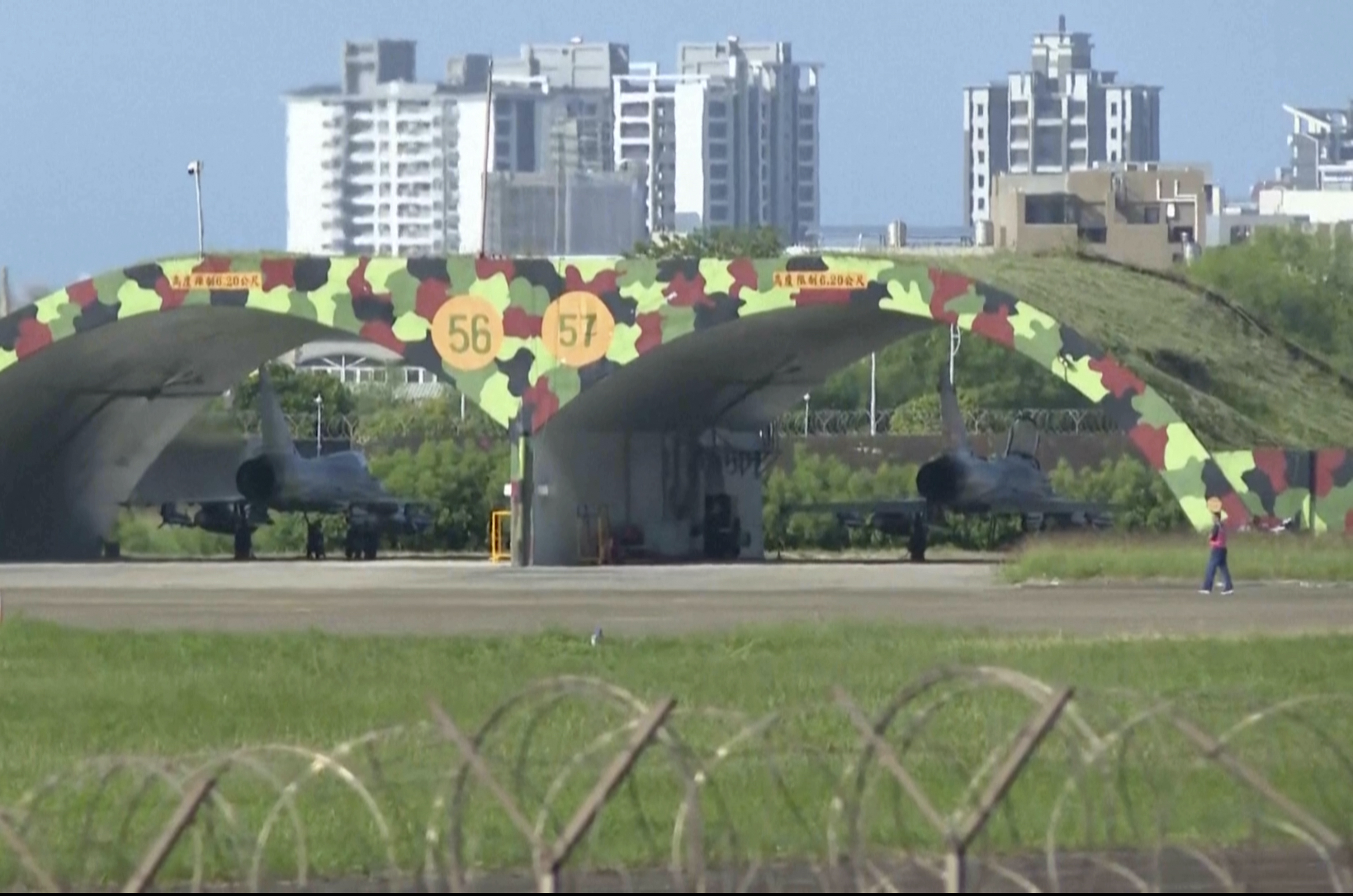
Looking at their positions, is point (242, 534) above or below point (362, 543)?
above

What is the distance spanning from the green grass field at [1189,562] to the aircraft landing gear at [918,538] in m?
12.6

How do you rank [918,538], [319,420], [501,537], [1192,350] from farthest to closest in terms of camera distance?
[319,420] → [918,538] → [501,537] → [1192,350]

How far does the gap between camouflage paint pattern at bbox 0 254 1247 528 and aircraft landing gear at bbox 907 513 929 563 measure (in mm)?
9547

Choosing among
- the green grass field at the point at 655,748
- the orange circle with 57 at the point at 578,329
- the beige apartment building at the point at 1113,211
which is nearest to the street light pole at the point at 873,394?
the beige apartment building at the point at 1113,211

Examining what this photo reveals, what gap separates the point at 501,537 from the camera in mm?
55906

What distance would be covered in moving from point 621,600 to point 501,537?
19.4m

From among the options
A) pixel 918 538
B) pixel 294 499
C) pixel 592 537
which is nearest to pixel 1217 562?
pixel 592 537

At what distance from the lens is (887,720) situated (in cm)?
1066

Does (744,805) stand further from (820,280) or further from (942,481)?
(942,481)

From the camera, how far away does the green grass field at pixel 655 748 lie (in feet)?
46.0

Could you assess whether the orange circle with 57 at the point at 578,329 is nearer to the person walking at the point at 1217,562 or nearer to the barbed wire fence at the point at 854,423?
the person walking at the point at 1217,562

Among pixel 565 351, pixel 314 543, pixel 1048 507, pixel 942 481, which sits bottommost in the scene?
pixel 314 543

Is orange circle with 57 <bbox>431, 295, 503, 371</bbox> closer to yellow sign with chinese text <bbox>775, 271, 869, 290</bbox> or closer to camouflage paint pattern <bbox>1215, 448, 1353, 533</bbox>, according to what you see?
yellow sign with chinese text <bbox>775, 271, 869, 290</bbox>

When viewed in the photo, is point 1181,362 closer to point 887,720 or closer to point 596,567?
point 596,567
